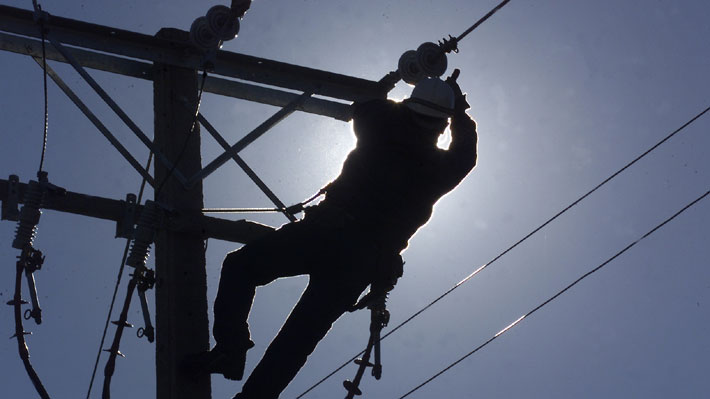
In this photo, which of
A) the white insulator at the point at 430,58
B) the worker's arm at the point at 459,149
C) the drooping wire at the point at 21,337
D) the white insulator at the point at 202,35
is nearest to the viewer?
the drooping wire at the point at 21,337

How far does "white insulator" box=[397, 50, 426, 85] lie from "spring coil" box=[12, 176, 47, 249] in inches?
105

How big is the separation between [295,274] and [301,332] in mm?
429

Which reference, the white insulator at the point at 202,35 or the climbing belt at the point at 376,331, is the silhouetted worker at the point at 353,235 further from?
the white insulator at the point at 202,35

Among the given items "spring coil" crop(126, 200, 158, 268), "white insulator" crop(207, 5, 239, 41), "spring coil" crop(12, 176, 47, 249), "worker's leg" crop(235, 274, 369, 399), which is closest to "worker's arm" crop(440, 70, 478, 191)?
"worker's leg" crop(235, 274, 369, 399)

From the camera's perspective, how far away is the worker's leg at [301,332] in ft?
25.4

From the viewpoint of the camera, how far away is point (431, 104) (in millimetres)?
8383

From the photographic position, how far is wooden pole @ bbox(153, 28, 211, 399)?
26.1ft

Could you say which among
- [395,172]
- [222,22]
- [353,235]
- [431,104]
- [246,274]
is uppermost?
[222,22]

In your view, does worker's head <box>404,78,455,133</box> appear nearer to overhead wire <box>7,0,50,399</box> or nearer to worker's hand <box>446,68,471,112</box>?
worker's hand <box>446,68,471,112</box>

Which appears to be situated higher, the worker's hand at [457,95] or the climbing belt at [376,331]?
the worker's hand at [457,95]

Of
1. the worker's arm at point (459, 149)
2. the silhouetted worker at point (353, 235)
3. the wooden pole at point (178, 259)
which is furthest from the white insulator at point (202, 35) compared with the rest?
the worker's arm at point (459, 149)

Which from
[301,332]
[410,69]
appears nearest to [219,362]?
[301,332]

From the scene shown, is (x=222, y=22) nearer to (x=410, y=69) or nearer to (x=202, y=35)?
(x=202, y=35)

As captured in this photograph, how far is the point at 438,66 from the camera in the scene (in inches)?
362
